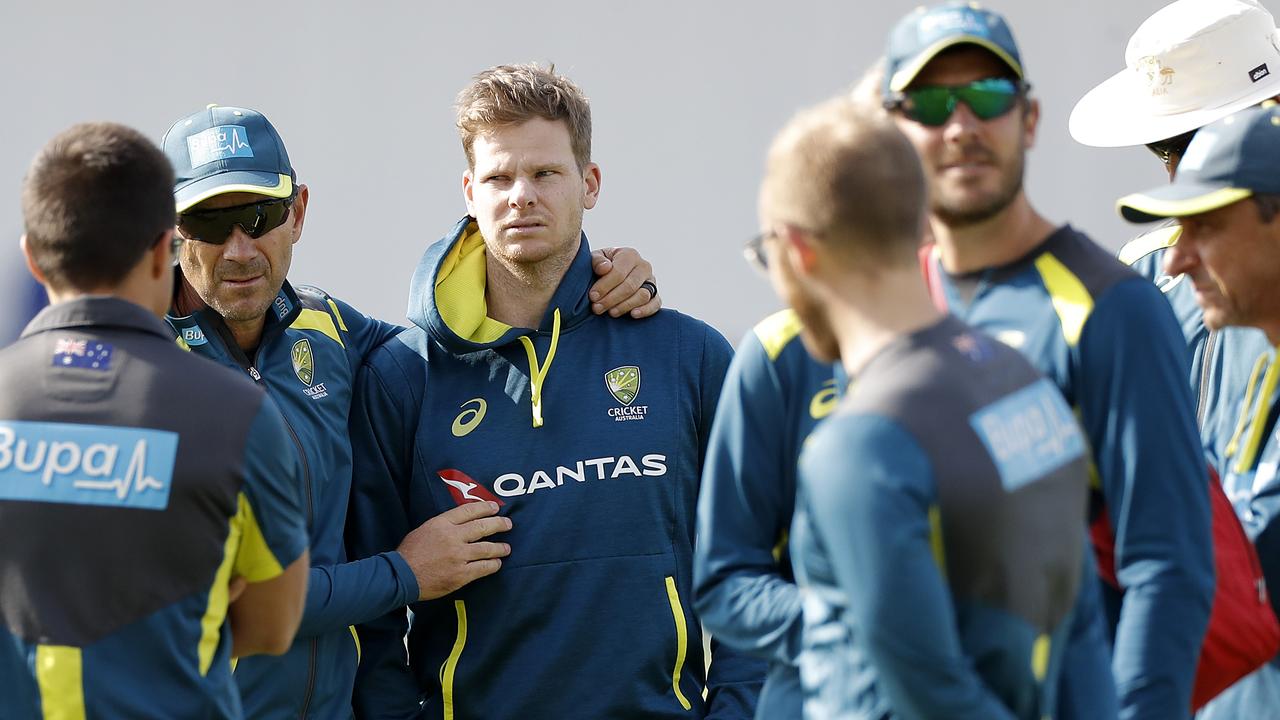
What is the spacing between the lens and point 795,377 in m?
1.83

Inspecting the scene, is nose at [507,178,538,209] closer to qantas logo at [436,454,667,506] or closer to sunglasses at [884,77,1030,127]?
qantas logo at [436,454,667,506]

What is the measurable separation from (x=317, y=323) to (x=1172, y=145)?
1.70 meters

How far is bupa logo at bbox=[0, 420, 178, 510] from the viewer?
1.68 m

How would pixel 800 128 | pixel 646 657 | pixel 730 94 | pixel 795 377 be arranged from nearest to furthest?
pixel 800 128, pixel 795 377, pixel 646 657, pixel 730 94

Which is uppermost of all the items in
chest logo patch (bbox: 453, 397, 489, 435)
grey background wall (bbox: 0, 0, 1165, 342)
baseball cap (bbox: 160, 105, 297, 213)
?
grey background wall (bbox: 0, 0, 1165, 342)

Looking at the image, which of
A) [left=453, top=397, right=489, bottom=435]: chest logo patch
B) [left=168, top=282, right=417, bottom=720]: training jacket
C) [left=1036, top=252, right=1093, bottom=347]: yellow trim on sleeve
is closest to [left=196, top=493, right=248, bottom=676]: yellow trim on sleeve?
[left=168, top=282, right=417, bottom=720]: training jacket

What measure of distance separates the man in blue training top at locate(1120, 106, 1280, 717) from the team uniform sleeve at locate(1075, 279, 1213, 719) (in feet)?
1.03

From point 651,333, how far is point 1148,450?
1179 millimetres

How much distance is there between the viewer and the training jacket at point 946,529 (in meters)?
1.35

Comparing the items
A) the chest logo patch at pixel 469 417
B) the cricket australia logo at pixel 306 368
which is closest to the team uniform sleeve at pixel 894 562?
the chest logo patch at pixel 469 417

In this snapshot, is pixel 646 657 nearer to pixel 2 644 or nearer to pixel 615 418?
pixel 615 418

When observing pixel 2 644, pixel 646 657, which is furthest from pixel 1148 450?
pixel 2 644

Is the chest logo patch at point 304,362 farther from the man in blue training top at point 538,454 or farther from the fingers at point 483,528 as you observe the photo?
the fingers at point 483,528

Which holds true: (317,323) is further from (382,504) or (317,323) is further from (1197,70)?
(1197,70)
